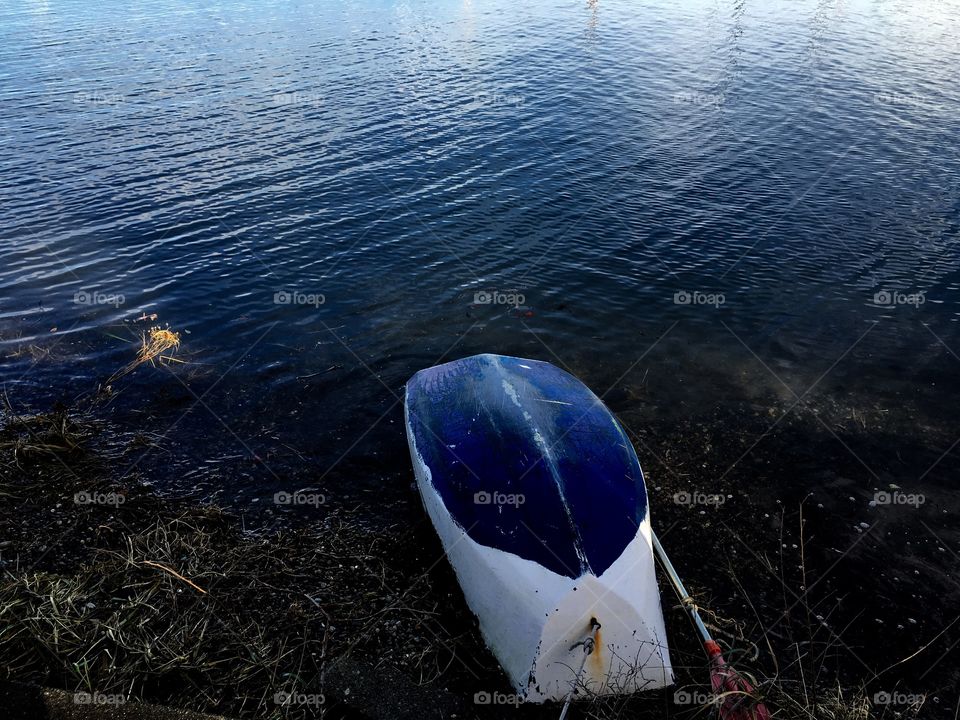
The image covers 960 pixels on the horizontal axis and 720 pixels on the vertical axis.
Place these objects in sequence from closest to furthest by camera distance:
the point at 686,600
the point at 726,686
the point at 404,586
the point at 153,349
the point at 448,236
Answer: the point at 726,686 → the point at 686,600 → the point at 404,586 → the point at 153,349 → the point at 448,236

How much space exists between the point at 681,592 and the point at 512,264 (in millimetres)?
8662

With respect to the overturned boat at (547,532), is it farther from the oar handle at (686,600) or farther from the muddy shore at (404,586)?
the oar handle at (686,600)

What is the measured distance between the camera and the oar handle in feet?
22.0

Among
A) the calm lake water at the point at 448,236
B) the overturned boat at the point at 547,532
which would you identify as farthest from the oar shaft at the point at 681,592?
the calm lake water at the point at 448,236

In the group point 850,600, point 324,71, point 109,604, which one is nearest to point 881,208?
point 850,600

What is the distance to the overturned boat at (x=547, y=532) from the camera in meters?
6.20

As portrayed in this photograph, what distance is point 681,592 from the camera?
24.0 ft

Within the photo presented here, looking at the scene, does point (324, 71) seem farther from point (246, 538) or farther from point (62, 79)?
point (246, 538)

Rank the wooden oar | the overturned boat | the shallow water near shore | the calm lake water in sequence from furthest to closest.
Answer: the calm lake water, the shallow water near shore, the overturned boat, the wooden oar

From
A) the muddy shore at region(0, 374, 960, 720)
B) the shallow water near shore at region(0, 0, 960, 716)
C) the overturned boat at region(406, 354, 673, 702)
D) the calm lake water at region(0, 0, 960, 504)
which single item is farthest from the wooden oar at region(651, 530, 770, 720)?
the calm lake water at region(0, 0, 960, 504)

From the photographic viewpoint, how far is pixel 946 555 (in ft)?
26.8

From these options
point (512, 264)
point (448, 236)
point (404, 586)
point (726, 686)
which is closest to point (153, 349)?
point (448, 236)

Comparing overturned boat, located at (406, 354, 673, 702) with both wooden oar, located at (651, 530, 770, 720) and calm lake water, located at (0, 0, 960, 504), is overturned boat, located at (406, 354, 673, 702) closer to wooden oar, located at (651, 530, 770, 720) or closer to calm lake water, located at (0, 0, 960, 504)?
wooden oar, located at (651, 530, 770, 720)

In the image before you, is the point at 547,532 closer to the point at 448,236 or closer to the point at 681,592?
the point at 681,592
